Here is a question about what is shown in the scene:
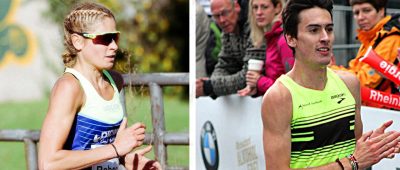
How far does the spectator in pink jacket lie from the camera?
440 centimetres

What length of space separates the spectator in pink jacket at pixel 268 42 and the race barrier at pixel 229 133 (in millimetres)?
81

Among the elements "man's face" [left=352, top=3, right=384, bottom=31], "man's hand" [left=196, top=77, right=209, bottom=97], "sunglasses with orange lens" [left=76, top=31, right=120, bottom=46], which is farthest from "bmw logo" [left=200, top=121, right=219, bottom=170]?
"man's face" [left=352, top=3, right=384, bottom=31]

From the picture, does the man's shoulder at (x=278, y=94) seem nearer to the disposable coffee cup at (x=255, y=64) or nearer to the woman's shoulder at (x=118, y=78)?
the disposable coffee cup at (x=255, y=64)

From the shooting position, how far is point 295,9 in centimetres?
414

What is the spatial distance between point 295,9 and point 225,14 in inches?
27.1

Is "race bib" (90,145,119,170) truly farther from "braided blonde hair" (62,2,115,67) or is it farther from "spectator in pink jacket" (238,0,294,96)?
"spectator in pink jacket" (238,0,294,96)

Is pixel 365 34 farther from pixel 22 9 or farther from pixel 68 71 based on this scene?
pixel 22 9

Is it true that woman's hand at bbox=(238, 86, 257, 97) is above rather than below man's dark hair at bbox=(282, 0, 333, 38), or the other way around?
below

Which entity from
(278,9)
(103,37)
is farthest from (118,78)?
(278,9)

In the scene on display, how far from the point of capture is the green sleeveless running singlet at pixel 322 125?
4090 millimetres

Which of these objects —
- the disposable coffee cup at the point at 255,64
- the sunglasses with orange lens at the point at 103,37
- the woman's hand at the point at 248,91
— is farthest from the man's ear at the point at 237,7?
the sunglasses with orange lens at the point at 103,37

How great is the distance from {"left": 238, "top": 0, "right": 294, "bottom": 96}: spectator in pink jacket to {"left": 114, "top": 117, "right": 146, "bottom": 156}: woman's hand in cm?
60

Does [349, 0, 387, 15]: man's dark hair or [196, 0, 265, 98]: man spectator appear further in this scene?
[196, 0, 265, 98]: man spectator

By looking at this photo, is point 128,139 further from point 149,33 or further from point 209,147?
point 149,33
